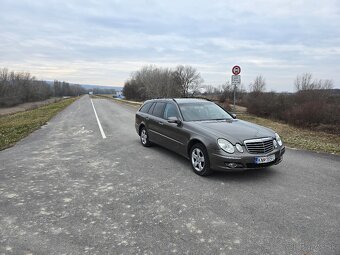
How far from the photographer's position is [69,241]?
315 cm

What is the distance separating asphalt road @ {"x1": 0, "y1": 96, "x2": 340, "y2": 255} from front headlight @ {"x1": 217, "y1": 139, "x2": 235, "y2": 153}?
0.62m

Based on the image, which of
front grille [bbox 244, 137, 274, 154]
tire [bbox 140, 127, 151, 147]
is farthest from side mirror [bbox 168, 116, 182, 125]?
tire [bbox 140, 127, 151, 147]

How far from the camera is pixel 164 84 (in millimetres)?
55844

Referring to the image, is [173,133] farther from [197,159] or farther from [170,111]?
[197,159]

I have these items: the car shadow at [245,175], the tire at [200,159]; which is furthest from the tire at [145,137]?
the car shadow at [245,175]

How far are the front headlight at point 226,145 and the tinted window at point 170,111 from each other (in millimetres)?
1787

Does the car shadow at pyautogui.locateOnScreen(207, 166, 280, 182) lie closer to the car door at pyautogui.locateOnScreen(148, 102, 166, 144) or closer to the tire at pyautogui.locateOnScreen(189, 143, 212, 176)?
the tire at pyautogui.locateOnScreen(189, 143, 212, 176)

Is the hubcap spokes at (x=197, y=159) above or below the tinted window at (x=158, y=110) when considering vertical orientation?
below

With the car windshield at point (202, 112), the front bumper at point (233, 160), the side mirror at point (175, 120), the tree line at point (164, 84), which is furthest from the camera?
the tree line at point (164, 84)

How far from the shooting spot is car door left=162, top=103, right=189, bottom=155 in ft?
20.2

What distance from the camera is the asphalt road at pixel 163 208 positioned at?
309cm

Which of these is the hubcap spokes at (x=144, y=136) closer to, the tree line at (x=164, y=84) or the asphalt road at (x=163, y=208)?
the asphalt road at (x=163, y=208)

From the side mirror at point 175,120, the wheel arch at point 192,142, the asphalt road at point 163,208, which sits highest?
the side mirror at point 175,120

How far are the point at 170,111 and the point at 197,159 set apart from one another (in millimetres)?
1917
